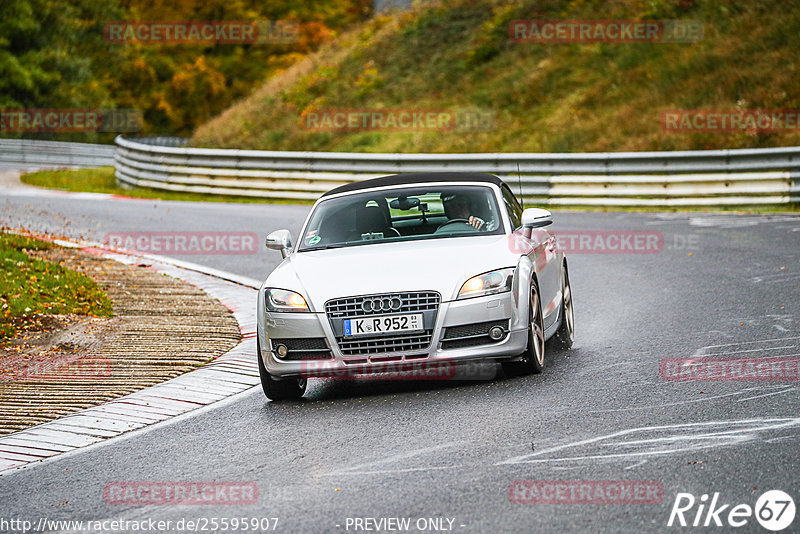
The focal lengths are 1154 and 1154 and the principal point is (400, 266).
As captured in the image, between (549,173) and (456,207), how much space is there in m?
14.3

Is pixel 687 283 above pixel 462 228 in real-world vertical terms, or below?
below

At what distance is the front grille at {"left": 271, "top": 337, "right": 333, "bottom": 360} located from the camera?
798 centimetres

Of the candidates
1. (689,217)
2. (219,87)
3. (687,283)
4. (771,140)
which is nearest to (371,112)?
(771,140)

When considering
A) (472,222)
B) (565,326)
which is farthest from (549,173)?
(472,222)

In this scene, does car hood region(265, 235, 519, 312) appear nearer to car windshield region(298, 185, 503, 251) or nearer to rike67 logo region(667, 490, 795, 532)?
car windshield region(298, 185, 503, 251)

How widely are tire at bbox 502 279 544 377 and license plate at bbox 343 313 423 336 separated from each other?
85 centimetres

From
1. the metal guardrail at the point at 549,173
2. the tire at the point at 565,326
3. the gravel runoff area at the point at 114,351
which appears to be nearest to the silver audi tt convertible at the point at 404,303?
the tire at the point at 565,326

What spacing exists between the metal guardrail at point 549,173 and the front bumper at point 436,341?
945cm

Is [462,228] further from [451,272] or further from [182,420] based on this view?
[182,420]

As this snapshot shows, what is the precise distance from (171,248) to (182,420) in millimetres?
9985

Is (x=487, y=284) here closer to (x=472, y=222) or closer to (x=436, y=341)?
(x=436, y=341)

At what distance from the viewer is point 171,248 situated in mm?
17625

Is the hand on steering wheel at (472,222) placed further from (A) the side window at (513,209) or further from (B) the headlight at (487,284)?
(B) the headlight at (487,284)

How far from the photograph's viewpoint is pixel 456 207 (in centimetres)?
941
